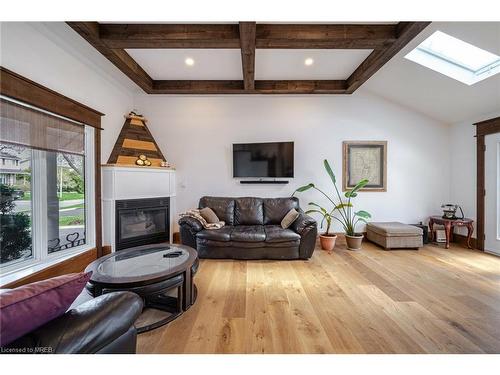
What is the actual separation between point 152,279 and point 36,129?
2.15 meters

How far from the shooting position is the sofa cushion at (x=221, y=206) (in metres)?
3.96

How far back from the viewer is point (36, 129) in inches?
91.2

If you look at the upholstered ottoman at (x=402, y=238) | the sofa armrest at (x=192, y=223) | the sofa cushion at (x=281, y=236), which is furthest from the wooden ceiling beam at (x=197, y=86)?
the upholstered ottoman at (x=402, y=238)

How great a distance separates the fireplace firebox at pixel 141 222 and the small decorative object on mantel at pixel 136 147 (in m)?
0.70

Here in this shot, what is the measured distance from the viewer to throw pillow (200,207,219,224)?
3.71 meters

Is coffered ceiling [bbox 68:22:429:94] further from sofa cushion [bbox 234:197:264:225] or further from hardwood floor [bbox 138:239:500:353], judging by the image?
hardwood floor [bbox 138:239:500:353]

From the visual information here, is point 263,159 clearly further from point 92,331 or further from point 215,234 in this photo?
point 92,331

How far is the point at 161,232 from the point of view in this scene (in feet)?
13.4

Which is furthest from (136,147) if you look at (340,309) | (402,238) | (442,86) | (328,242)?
(442,86)

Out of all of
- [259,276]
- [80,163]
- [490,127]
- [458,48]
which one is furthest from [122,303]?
[490,127]

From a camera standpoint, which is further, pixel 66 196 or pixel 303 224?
pixel 303 224

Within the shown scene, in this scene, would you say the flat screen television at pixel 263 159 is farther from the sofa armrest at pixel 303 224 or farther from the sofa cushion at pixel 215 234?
the sofa cushion at pixel 215 234

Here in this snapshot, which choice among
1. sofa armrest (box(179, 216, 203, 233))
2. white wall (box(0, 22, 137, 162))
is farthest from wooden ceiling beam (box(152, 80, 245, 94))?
sofa armrest (box(179, 216, 203, 233))

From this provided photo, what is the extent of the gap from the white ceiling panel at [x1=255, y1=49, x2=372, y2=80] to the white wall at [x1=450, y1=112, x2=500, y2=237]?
8.37ft
